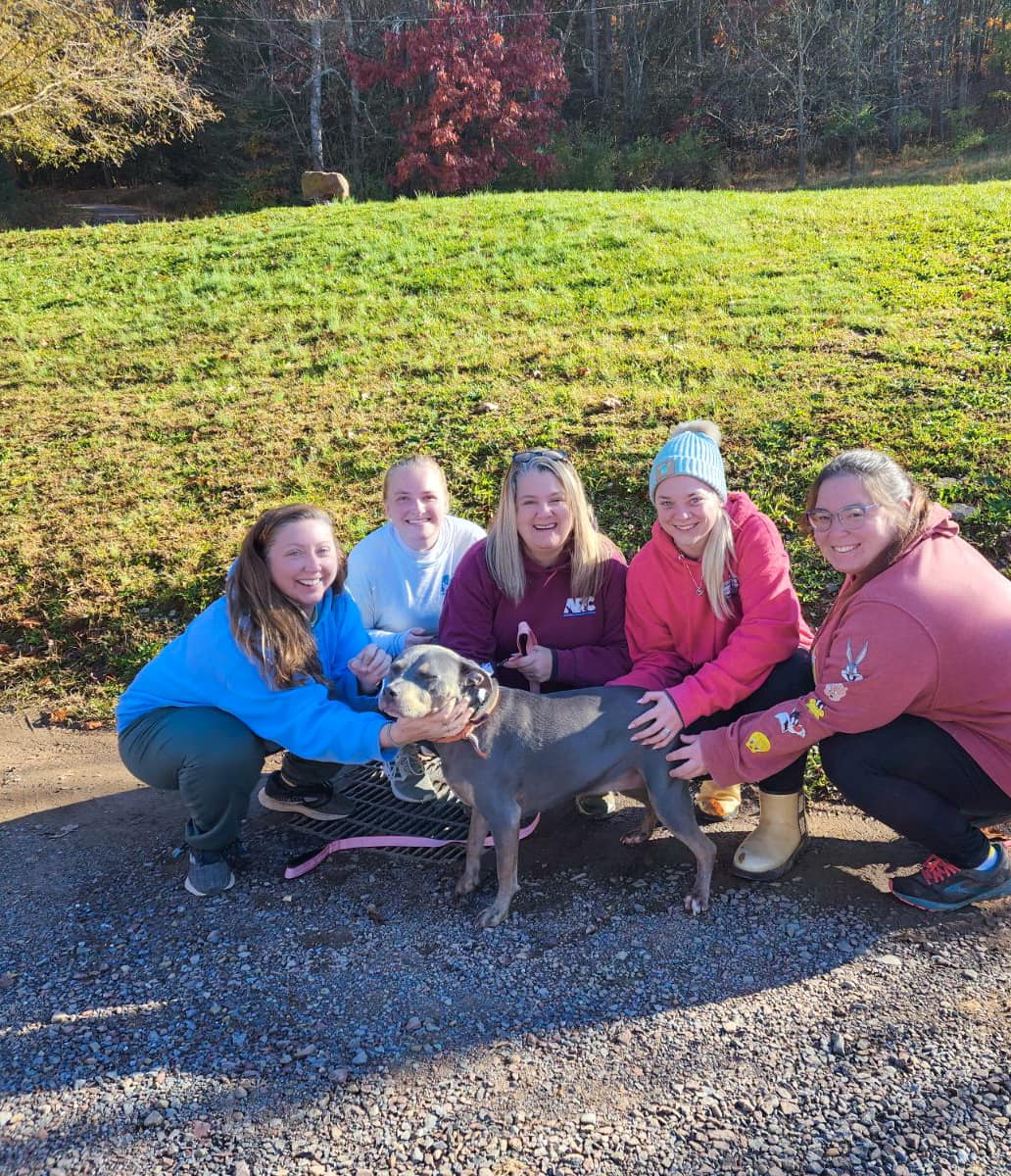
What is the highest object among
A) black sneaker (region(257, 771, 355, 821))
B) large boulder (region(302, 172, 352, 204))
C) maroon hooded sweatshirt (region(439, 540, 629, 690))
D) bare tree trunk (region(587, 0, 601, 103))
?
bare tree trunk (region(587, 0, 601, 103))

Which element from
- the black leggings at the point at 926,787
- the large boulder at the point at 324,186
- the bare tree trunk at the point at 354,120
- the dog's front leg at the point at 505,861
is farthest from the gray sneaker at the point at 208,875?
the bare tree trunk at the point at 354,120

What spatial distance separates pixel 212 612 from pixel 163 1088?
186cm

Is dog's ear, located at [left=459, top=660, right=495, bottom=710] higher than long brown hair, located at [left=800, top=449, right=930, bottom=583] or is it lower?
lower

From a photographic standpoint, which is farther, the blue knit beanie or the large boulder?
the large boulder

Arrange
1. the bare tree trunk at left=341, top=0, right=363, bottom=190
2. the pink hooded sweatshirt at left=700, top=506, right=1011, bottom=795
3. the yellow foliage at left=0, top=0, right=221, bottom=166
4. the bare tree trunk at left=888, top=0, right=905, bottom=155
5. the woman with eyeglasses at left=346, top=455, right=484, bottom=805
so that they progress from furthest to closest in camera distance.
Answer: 1. the bare tree trunk at left=888, top=0, right=905, bottom=155
2. the bare tree trunk at left=341, top=0, right=363, bottom=190
3. the yellow foliage at left=0, top=0, right=221, bottom=166
4. the woman with eyeglasses at left=346, top=455, right=484, bottom=805
5. the pink hooded sweatshirt at left=700, top=506, right=1011, bottom=795

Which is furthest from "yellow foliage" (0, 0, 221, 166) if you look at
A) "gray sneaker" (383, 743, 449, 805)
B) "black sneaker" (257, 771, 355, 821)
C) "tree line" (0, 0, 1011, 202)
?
"gray sneaker" (383, 743, 449, 805)

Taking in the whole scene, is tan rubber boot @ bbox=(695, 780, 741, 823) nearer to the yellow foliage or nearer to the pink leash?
the pink leash

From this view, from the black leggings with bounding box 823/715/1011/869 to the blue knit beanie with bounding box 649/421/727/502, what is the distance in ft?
4.04

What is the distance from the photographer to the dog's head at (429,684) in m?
3.44

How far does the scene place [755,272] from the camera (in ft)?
38.1

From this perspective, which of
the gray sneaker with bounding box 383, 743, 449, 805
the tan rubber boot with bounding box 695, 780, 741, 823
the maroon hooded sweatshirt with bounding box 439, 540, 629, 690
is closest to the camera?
the gray sneaker with bounding box 383, 743, 449, 805

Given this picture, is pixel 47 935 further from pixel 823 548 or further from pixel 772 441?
pixel 772 441

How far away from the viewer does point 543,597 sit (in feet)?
15.0

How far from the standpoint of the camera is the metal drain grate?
168 inches
